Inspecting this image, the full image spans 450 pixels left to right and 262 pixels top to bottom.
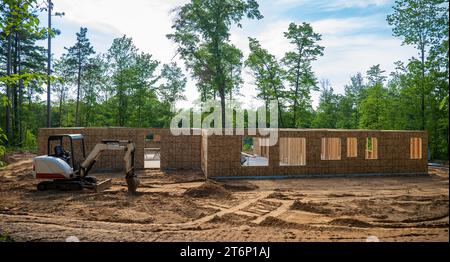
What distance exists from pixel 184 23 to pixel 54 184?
17567 mm

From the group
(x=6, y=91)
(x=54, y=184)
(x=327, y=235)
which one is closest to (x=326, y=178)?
(x=327, y=235)

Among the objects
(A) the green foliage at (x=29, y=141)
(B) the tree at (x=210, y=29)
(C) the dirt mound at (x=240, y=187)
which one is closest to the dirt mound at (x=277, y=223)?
(C) the dirt mound at (x=240, y=187)

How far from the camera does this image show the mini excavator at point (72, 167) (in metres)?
11.0

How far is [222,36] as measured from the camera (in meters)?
25.2

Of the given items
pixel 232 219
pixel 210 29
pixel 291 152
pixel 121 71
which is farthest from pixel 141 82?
pixel 232 219

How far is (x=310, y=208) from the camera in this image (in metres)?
9.30

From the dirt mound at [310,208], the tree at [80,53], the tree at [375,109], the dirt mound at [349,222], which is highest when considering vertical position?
the tree at [80,53]

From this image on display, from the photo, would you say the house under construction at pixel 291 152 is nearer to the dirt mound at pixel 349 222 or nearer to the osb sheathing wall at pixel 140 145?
the osb sheathing wall at pixel 140 145

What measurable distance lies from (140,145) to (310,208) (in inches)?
443

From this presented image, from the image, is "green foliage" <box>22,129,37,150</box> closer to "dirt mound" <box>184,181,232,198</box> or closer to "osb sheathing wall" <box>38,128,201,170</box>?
"osb sheathing wall" <box>38,128,201,170</box>

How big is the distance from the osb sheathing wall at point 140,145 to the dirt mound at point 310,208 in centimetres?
955

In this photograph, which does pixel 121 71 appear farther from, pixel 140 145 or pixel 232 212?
pixel 232 212

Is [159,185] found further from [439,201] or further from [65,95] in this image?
[65,95]
